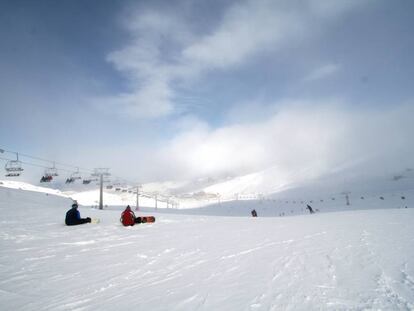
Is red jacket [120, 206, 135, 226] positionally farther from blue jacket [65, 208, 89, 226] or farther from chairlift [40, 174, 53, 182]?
chairlift [40, 174, 53, 182]

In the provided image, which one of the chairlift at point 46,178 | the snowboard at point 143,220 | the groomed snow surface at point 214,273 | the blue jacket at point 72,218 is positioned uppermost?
the chairlift at point 46,178

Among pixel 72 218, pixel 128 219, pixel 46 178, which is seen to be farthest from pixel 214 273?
pixel 46 178

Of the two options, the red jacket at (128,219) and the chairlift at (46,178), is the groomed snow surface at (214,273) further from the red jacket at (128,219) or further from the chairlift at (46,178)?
the chairlift at (46,178)

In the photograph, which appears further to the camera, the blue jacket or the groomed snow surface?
the blue jacket

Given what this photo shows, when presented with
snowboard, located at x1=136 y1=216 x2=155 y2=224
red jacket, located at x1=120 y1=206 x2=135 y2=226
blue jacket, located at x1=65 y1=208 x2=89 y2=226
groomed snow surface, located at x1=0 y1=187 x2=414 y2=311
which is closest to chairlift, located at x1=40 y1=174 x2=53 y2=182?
blue jacket, located at x1=65 y1=208 x2=89 y2=226

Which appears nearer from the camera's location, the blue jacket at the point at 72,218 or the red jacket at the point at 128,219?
the blue jacket at the point at 72,218

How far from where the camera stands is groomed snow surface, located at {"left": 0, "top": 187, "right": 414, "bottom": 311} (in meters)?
4.59

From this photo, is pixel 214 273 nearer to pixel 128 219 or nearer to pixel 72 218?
pixel 128 219

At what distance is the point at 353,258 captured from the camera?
676cm

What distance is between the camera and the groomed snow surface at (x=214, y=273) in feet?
15.0

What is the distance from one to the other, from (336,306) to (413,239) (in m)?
6.20

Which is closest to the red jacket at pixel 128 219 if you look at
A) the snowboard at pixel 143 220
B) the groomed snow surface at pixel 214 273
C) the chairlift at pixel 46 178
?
the snowboard at pixel 143 220

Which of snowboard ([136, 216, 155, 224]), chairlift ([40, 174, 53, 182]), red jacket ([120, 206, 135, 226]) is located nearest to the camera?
red jacket ([120, 206, 135, 226])

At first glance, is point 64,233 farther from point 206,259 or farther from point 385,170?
point 385,170
